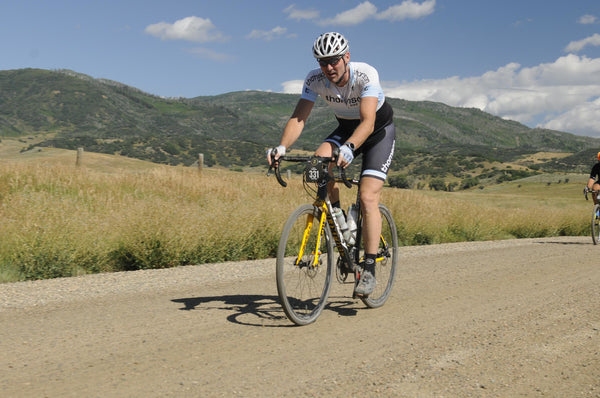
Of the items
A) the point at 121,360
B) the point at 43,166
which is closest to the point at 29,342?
the point at 121,360

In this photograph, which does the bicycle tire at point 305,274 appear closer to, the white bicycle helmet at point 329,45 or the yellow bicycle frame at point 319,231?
the yellow bicycle frame at point 319,231

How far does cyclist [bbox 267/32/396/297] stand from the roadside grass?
3.99m

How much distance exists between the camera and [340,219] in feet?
17.2

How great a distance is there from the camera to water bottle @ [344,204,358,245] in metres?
5.31

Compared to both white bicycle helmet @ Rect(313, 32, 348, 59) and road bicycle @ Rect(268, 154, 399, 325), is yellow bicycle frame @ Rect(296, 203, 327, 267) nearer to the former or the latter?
road bicycle @ Rect(268, 154, 399, 325)

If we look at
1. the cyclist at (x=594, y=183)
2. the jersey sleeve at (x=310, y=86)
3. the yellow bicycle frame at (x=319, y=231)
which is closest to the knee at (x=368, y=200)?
the yellow bicycle frame at (x=319, y=231)

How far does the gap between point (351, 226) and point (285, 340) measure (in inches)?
55.8

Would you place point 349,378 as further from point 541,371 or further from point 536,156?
point 536,156

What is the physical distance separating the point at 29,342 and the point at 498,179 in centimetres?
10039

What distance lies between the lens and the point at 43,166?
15.7 m

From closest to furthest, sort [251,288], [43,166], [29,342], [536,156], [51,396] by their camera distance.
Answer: [51,396] → [29,342] → [251,288] → [43,166] → [536,156]

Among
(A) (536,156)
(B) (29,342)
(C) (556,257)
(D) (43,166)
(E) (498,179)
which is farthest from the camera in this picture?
(A) (536,156)

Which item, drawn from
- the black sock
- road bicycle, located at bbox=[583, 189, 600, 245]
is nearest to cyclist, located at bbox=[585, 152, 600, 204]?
road bicycle, located at bbox=[583, 189, 600, 245]

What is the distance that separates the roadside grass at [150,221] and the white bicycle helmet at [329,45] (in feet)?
15.1
